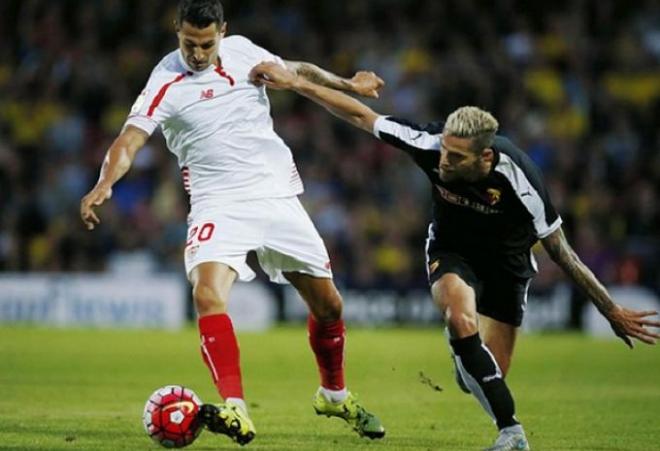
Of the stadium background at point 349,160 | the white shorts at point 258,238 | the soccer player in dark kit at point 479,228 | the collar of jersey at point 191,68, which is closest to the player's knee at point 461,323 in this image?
the soccer player in dark kit at point 479,228

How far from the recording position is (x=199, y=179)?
8359 millimetres

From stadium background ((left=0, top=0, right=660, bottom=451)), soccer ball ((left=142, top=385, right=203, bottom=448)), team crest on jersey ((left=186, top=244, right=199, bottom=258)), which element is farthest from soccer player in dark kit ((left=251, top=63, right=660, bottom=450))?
stadium background ((left=0, top=0, right=660, bottom=451))

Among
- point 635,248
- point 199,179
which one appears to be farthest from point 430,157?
point 635,248

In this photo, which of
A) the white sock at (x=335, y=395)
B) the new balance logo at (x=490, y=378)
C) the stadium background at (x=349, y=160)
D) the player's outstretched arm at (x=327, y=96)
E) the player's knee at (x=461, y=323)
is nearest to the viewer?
the new balance logo at (x=490, y=378)

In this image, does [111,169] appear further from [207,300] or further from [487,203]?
[487,203]

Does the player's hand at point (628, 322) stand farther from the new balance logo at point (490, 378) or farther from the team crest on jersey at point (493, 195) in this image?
the team crest on jersey at point (493, 195)

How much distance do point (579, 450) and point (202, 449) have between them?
2.11m

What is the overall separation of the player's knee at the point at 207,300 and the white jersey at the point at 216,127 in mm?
663

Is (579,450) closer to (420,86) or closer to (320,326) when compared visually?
(320,326)

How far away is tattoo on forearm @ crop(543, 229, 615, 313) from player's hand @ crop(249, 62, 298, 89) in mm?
1717

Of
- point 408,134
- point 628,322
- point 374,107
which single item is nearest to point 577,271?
point 628,322

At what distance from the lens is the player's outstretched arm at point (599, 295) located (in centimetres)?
777

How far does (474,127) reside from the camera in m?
7.48

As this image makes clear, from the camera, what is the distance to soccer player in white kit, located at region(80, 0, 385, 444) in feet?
25.9
